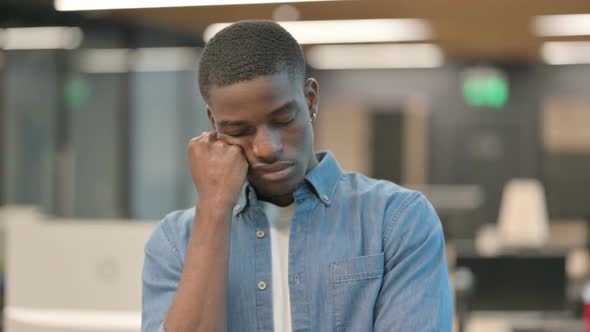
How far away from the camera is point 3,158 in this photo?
7.22 meters

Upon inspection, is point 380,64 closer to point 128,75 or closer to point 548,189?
point 548,189

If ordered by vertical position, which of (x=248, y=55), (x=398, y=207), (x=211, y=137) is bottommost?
(x=398, y=207)

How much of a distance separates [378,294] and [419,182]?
1221 cm

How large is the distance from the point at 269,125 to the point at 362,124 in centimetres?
1283

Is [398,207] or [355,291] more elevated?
[398,207]

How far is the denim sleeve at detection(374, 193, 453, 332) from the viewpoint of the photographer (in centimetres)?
120

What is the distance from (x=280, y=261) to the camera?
1281 mm

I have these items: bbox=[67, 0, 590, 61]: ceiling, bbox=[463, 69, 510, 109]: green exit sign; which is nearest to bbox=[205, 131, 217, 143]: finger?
bbox=[67, 0, 590, 61]: ceiling

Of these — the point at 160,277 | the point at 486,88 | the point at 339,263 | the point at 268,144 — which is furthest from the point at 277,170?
the point at 486,88

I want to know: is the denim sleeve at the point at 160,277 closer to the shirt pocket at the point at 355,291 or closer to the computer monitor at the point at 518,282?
the shirt pocket at the point at 355,291

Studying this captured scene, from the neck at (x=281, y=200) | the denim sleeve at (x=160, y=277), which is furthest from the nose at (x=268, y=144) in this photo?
the denim sleeve at (x=160, y=277)

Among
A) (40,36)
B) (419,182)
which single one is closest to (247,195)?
(40,36)

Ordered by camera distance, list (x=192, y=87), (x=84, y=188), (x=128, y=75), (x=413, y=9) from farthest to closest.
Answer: (x=192, y=87)
(x=128, y=75)
(x=84, y=188)
(x=413, y=9)

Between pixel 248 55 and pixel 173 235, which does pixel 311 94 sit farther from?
pixel 173 235
